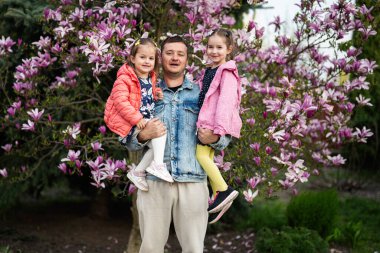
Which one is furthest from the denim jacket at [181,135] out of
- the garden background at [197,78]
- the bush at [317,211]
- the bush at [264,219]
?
the bush at [264,219]

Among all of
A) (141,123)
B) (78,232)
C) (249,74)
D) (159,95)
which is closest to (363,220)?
(249,74)

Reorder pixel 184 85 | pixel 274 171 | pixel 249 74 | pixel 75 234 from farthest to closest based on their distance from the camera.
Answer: pixel 75 234, pixel 249 74, pixel 274 171, pixel 184 85

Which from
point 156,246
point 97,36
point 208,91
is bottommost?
point 156,246

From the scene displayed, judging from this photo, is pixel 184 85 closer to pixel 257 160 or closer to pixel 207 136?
pixel 207 136

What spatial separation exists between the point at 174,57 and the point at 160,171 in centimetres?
62

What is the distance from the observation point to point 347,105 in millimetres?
4633

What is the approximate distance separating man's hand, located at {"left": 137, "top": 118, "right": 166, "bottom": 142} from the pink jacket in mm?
201

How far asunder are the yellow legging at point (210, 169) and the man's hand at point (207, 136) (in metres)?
0.08

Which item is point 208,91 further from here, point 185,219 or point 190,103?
point 185,219

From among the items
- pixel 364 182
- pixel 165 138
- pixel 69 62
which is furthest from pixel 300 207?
pixel 364 182

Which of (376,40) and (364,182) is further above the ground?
(376,40)

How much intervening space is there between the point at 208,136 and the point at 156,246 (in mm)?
668

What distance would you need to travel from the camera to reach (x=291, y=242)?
5035 millimetres

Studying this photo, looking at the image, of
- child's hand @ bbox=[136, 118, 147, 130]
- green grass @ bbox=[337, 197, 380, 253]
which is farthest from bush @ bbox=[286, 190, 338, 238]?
child's hand @ bbox=[136, 118, 147, 130]
